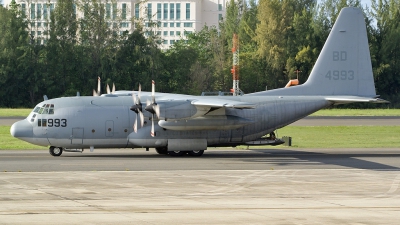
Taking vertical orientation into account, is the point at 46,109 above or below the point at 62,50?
below

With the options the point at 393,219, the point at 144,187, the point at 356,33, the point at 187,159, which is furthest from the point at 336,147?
the point at 393,219

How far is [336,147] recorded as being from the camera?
3538cm

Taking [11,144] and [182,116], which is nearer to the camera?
[182,116]

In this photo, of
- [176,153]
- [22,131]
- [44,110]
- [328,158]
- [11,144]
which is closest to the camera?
[22,131]

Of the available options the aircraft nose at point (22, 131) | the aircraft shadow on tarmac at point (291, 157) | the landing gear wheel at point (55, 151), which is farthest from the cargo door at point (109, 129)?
the aircraft nose at point (22, 131)

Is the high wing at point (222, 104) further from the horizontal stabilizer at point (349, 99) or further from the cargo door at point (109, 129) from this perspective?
the horizontal stabilizer at point (349, 99)

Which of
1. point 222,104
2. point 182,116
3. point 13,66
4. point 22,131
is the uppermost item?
point 13,66

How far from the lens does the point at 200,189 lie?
63.0ft

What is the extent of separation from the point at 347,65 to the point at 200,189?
601 inches

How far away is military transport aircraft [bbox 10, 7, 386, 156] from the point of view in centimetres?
2822

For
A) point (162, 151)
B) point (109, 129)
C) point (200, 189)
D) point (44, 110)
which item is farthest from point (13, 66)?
point (200, 189)

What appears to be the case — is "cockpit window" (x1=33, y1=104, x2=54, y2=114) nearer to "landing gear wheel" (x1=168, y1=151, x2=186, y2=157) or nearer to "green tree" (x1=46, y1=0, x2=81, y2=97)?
"landing gear wheel" (x1=168, y1=151, x2=186, y2=157)

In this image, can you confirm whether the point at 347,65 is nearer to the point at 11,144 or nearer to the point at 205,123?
the point at 205,123

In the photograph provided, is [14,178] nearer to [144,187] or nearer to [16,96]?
[144,187]
